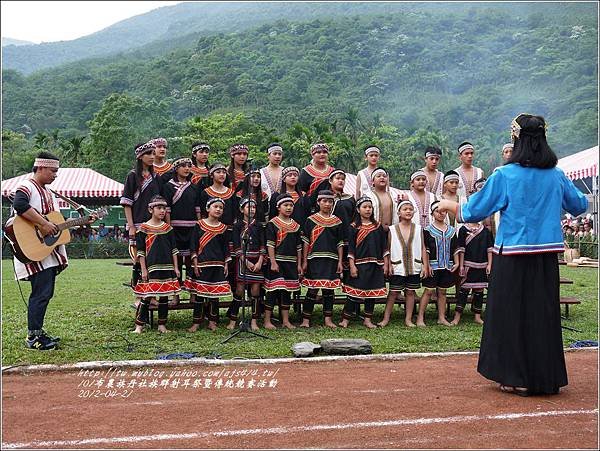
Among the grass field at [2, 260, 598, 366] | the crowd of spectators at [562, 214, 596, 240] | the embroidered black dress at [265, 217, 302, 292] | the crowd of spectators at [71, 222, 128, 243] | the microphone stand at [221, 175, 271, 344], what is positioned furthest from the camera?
the crowd of spectators at [71, 222, 128, 243]

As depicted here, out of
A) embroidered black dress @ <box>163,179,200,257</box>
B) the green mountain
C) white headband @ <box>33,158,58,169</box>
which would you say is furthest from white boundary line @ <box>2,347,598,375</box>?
the green mountain

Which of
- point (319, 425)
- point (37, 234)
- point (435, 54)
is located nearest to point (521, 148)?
point (319, 425)

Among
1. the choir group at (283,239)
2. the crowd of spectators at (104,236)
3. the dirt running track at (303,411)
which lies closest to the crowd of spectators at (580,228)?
the choir group at (283,239)

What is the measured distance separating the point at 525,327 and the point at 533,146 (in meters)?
1.47

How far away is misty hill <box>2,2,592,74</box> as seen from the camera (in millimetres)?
122500

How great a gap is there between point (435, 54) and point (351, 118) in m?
53.0

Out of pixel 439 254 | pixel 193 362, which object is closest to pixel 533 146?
pixel 439 254

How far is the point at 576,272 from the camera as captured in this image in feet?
55.9

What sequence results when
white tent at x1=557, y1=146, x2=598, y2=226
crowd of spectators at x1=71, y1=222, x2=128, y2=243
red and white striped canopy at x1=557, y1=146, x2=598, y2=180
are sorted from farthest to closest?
1. crowd of spectators at x1=71, y1=222, x2=128, y2=243
2. white tent at x1=557, y1=146, x2=598, y2=226
3. red and white striped canopy at x1=557, y1=146, x2=598, y2=180

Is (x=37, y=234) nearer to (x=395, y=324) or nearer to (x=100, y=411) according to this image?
(x=100, y=411)

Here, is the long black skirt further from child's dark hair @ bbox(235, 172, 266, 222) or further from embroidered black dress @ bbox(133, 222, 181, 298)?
embroidered black dress @ bbox(133, 222, 181, 298)

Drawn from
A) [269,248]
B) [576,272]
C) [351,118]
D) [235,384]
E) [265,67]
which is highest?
[265,67]

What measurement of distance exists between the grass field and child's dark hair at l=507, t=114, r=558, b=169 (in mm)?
2415

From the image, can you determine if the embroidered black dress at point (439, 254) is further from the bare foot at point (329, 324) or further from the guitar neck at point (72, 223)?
the guitar neck at point (72, 223)
